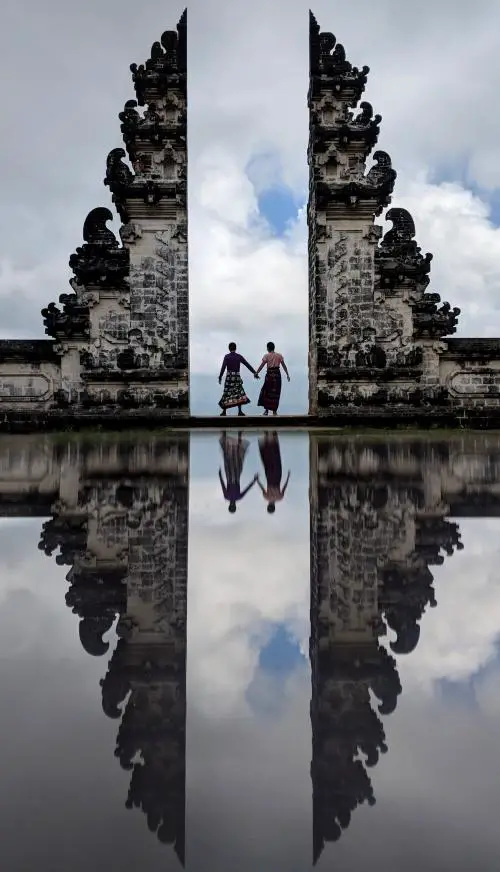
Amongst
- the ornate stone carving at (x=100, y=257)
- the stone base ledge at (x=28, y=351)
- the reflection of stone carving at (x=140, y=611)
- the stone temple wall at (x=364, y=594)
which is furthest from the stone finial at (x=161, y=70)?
the reflection of stone carving at (x=140, y=611)

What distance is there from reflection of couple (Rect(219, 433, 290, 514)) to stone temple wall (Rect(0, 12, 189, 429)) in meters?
3.92

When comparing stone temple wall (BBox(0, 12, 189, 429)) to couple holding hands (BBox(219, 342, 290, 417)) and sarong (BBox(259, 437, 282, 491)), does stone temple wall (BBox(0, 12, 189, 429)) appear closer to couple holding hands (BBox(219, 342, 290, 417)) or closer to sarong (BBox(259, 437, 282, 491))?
couple holding hands (BBox(219, 342, 290, 417))

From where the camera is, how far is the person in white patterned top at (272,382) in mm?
14344

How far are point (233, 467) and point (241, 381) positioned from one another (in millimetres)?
8394

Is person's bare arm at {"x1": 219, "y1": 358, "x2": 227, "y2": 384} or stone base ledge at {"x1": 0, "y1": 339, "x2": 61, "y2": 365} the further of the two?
person's bare arm at {"x1": 219, "y1": 358, "x2": 227, "y2": 384}

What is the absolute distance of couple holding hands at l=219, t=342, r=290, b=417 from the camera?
14.2 m

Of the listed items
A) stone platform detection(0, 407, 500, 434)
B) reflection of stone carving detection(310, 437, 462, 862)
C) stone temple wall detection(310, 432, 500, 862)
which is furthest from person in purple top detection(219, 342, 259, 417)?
reflection of stone carving detection(310, 437, 462, 862)

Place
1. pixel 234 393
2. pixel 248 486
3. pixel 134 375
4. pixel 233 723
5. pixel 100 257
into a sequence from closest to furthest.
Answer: pixel 233 723
pixel 248 486
pixel 134 375
pixel 100 257
pixel 234 393

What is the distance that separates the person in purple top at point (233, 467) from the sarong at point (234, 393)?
3.88 m

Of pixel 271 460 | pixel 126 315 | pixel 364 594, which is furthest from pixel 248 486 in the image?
pixel 126 315

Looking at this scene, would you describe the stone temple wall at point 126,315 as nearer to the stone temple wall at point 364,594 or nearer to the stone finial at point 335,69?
the stone finial at point 335,69

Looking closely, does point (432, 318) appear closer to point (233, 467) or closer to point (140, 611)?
point (233, 467)

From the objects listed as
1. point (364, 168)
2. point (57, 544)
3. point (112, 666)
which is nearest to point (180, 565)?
point (57, 544)

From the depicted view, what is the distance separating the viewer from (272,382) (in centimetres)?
1434
